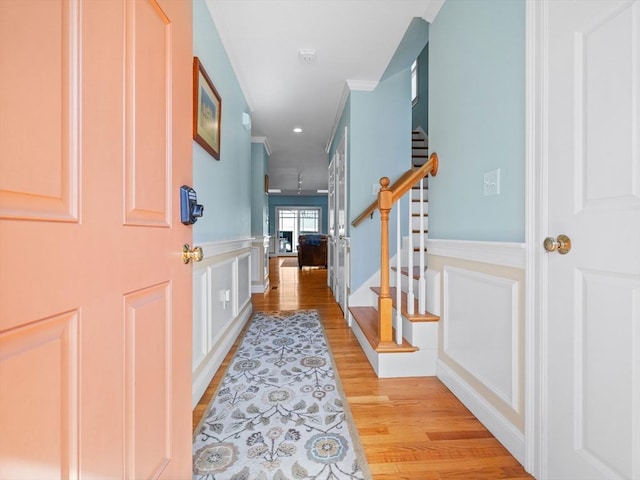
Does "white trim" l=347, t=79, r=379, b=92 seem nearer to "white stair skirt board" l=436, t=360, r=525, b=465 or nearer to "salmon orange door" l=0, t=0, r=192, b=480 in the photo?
"salmon orange door" l=0, t=0, r=192, b=480

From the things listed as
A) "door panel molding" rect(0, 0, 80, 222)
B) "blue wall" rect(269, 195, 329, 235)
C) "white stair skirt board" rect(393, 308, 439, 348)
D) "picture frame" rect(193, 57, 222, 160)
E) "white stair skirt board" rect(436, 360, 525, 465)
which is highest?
"blue wall" rect(269, 195, 329, 235)

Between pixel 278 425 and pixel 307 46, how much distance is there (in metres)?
2.58

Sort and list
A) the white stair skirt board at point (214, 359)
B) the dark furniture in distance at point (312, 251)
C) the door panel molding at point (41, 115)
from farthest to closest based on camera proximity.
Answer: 1. the dark furniture in distance at point (312, 251)
2. the white stair skirt board at point (214, 359)
3. the door panel molding at point (41, 115)

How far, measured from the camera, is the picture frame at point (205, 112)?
5.51ft

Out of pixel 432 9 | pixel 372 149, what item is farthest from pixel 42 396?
pixel 372 149

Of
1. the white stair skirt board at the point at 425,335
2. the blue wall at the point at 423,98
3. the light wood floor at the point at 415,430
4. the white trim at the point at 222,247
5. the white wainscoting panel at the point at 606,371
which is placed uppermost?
the blue wall at the point at 423,98

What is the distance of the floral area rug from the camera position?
119 cm

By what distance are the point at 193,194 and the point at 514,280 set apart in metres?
1.25

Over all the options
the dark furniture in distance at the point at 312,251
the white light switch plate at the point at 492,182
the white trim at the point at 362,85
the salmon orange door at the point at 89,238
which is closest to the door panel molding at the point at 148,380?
the salmon orange door at the point at 89,238

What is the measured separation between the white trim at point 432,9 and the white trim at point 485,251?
1.42 metres

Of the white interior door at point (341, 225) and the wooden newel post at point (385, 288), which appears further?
the white interior door at point (341, 225)

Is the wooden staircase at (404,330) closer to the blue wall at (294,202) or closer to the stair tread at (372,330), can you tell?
the stair tread at (372,330)

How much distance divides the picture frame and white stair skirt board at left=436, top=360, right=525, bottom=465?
1.92 m

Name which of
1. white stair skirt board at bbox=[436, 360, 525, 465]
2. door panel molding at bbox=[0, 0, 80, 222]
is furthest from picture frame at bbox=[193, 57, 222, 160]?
white stair skirt board at bbox=[436, 360, 525, 465]
